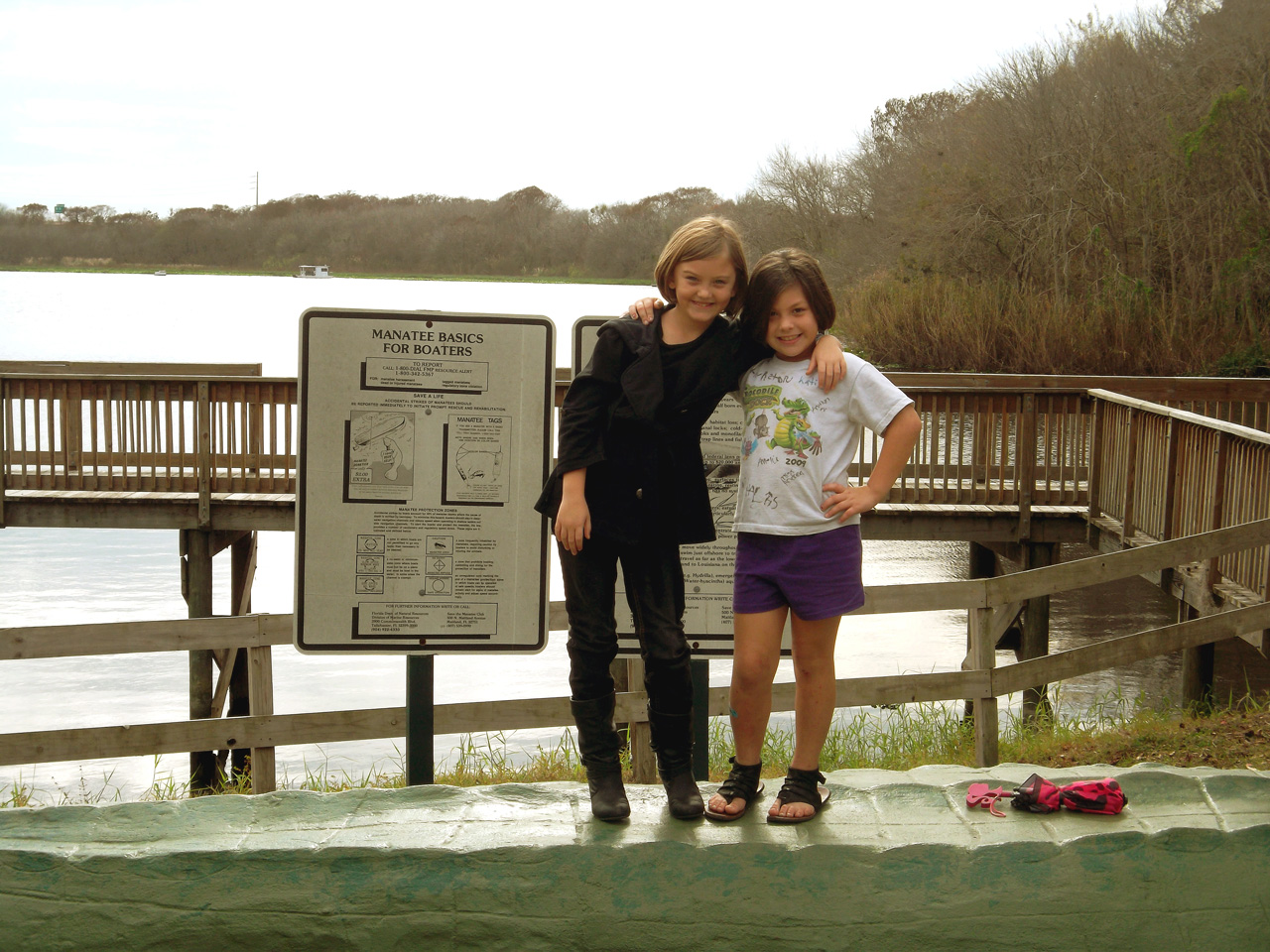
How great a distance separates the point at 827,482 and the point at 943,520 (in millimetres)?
8549

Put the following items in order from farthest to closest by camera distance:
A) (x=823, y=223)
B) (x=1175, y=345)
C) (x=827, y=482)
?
1. (x=823, y=223)
2. (x=1175, y=345)
3. (x=827, y=482)

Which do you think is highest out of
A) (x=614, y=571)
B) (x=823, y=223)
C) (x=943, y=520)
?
(x=823, y=223)

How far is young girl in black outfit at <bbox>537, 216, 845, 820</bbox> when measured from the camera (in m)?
3.26

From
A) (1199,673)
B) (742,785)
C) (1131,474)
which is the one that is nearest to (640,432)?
(742,785)

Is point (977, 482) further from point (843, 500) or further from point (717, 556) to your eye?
point (843, 500)

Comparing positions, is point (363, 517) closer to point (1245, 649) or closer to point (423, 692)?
point (423, 692)

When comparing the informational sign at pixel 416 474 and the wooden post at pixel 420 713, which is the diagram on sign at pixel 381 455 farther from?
the wooden post at pixel 420 713

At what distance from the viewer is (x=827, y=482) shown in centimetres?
328

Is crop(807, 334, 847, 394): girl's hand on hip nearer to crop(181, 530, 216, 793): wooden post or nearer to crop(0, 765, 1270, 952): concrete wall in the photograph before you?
crop(0, 765, 1270, 952): concrete wall

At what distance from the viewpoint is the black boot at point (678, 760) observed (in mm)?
3285

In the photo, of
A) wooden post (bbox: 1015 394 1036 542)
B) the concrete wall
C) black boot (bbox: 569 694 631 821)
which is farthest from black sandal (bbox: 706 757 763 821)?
wooden post (bbox: 1015 394 1036 542)

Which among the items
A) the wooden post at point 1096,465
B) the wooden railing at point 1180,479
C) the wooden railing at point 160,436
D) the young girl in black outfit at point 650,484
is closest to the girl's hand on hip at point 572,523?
the young girl in black outfit at point 650,484

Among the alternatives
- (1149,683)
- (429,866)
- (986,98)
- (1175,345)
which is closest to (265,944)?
(429,866)

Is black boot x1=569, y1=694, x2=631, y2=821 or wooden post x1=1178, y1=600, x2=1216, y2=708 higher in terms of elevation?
black boot x1=569, y1=694, x2=631, y2=821
